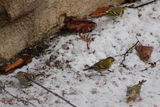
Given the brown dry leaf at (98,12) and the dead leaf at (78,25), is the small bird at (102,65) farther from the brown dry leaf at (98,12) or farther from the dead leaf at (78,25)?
the brown dry leaf at (98,12)

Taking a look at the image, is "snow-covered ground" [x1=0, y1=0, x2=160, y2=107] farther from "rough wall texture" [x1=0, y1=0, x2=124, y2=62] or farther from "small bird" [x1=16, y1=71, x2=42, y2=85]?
"rough wall texture" [x1=0, y1=0, x2=124, y2=62]

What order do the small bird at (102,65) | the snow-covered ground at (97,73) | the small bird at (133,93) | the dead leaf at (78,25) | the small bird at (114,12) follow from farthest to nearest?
the small bird at (114,12) < the dead leaf at (78,25) < the small bird at (102,65) < the snow-covered ground at (97,73) < the small bird at (133,93)

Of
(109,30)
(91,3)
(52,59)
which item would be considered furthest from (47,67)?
(91,3)

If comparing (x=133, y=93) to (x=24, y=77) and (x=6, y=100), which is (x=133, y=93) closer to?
(x=24, y=77)

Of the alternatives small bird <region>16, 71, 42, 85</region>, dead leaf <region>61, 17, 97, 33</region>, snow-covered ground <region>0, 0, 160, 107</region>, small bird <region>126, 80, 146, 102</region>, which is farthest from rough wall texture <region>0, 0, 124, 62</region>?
small bird <region>126, 80, 146, 102</region>

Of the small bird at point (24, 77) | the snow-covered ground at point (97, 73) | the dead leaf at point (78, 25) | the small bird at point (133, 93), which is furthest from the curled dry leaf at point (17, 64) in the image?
the small bird at point (133, 93)
